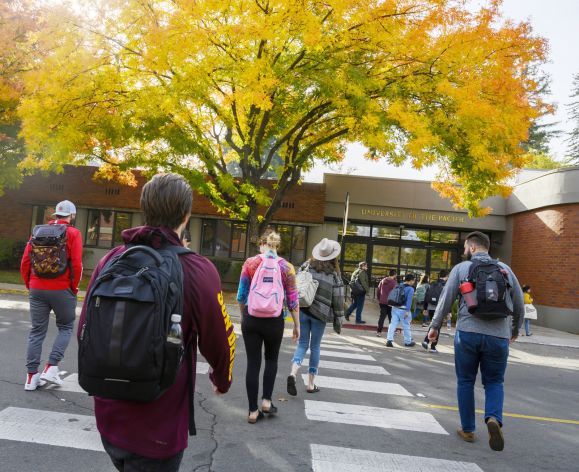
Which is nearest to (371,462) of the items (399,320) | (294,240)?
(399,320)

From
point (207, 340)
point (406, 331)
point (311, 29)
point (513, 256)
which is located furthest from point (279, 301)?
point (513, 256)

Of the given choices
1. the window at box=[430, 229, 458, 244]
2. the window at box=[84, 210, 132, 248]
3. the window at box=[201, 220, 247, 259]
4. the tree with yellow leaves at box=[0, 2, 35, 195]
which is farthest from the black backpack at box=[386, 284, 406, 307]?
the window at box=[84, 210, 132, 248]

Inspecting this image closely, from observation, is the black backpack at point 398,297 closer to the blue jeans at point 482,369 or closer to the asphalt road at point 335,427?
the asphalt road at point 335,427

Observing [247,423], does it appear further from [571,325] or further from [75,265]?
[571,325]

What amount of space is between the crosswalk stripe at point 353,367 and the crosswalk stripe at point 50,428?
4.19m

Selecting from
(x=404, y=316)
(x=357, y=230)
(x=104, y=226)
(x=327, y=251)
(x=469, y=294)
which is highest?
(x=357, y=230)

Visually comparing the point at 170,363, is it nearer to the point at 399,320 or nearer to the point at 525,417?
the point at 525,417

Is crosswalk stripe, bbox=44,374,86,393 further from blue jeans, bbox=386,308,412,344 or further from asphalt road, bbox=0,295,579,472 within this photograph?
blue jeans, bbox=386,308,412,344

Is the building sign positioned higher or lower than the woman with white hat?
higher

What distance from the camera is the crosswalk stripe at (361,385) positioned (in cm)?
682

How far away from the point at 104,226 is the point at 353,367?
18956 mm

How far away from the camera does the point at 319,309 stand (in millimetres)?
6262

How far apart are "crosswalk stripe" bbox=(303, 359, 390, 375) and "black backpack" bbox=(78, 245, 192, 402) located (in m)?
6.39

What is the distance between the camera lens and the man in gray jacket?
16.2 feet
